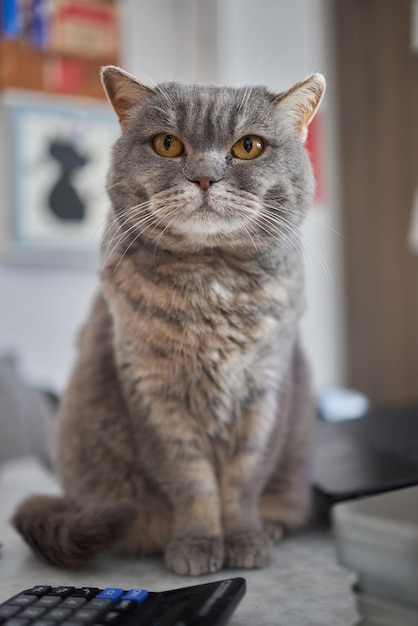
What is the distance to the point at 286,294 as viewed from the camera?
2.87ft

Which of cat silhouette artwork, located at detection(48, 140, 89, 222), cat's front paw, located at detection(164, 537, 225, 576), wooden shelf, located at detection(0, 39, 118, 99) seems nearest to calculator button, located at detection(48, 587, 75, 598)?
cat's front paw, located at detection(164, 537, 225, 576)

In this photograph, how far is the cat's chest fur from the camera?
2.72 feet

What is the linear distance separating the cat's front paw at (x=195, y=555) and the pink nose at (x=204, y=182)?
1.47 ft

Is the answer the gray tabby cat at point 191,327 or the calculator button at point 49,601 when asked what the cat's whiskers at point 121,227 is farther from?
the calculator button at point 49,601

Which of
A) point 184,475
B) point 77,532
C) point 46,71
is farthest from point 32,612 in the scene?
point 46,71

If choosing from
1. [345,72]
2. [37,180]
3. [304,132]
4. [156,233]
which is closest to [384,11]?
[345,72]

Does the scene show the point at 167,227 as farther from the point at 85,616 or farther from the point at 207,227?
the point at 85,616

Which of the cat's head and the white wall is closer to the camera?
the cat's head

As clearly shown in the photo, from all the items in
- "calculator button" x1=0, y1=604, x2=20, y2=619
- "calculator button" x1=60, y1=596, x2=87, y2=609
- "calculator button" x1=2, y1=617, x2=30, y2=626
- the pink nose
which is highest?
the pink nose

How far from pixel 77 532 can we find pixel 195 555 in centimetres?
15

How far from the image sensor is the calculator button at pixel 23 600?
0.58 meters

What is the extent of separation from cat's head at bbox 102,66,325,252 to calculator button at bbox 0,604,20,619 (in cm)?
44

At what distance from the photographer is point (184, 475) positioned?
0.87 metres

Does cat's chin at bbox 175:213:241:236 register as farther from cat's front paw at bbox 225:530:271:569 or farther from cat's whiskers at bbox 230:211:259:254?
cat's front paw at bbox 225:530:271:569
